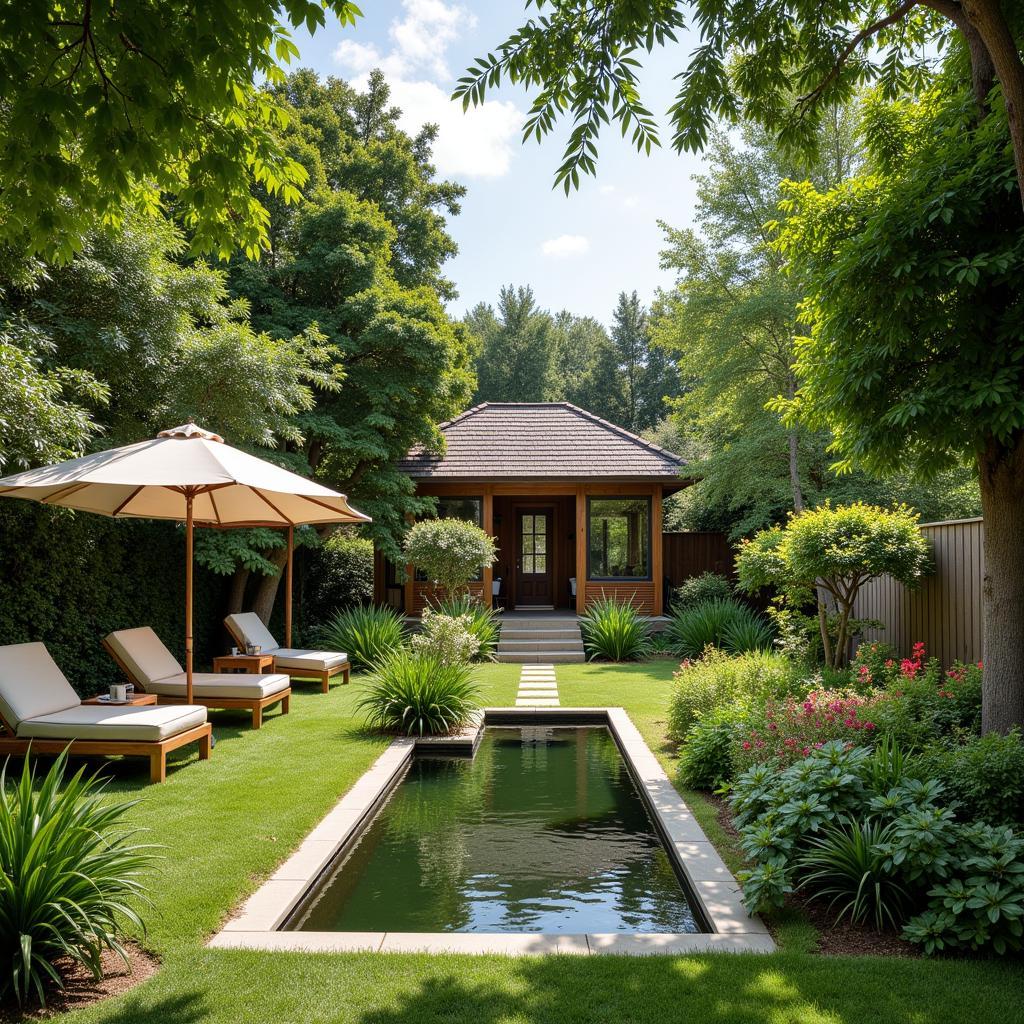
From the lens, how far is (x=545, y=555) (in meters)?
20.4

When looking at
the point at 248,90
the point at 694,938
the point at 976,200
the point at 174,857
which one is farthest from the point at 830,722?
the point at 248,90

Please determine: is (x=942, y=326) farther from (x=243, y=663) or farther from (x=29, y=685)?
(x=243, y=663)

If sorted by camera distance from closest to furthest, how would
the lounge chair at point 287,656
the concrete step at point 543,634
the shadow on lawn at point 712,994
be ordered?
the shadow on lawn at point 712,994 → the lounge chair at point 287,656 → the concrete step at point 543,634

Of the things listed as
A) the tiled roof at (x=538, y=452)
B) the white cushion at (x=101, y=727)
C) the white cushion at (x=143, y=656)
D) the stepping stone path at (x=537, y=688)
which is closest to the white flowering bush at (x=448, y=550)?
the stepping stone path at (x=537, y=688)

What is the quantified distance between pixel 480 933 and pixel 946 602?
6.46 metres

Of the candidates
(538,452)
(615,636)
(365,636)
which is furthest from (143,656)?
(538,452)

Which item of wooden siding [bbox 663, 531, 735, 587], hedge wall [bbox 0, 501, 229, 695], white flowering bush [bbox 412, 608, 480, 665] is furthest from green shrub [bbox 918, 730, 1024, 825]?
wooden siding [bbox 663, 531, 735, 587]

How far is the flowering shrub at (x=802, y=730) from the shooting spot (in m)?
5.34

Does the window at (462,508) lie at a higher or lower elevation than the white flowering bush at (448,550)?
higher

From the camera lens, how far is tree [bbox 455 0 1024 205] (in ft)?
14.7

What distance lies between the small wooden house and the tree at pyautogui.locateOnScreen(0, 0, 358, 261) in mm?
12560

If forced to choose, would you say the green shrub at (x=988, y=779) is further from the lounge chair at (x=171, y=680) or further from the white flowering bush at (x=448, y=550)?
the white flowering bush at (x=448, y=550)

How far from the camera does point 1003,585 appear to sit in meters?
5.40

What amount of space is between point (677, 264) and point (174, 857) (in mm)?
17022
